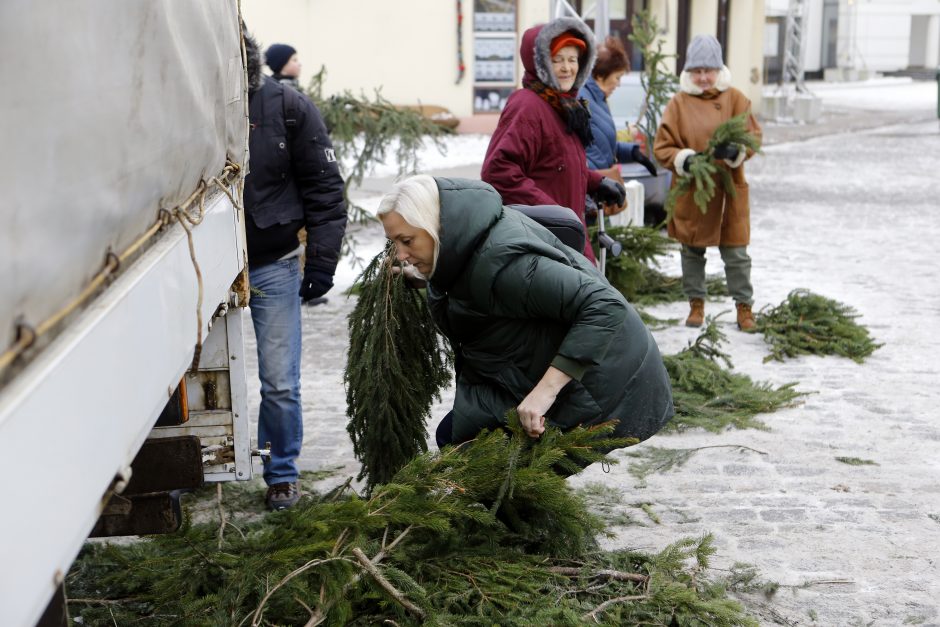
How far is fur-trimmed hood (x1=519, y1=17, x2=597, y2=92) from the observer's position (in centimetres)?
574

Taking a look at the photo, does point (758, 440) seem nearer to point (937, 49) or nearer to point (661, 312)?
point (661, 312)

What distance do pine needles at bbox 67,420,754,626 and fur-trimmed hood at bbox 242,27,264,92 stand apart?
6.50 feet

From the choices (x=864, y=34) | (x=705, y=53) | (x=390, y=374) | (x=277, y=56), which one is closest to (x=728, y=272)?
(x=705, y=53)

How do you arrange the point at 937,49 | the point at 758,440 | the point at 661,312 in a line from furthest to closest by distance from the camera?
1. the point at 937,49
2. the point at 661,312
3. the point at 758,440

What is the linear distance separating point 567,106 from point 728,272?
3.25 m

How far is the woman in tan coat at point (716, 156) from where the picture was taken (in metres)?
8.33

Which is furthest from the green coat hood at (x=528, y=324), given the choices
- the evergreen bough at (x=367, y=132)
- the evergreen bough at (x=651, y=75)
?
the evergreen bough at (x=367, y=132)

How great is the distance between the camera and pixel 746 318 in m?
8.71

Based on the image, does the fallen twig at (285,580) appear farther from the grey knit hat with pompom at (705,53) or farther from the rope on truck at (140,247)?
the grey knit hat with pompom at (705,53)

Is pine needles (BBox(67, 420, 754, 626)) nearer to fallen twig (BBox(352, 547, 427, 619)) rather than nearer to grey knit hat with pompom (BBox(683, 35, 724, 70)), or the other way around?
fallen twig (BBox(352, 547, 427, 619))

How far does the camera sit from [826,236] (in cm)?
1317

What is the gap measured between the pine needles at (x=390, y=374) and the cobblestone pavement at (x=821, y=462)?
107 cm

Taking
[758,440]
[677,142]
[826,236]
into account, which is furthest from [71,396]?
[826,236]

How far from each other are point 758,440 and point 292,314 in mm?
2653
